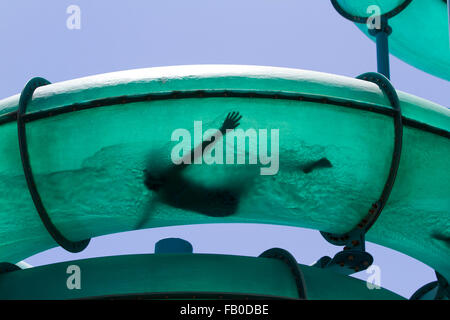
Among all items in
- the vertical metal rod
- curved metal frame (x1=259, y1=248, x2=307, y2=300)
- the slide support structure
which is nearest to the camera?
curved metal frame (x1=259, y1=248, x2=307, y2=300)

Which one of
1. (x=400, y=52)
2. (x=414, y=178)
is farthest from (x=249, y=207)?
(x=400, y=52)

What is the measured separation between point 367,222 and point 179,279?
2.25 m

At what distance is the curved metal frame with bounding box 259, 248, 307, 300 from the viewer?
8.77 meters

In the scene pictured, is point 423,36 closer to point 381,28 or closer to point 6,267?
point 381,28

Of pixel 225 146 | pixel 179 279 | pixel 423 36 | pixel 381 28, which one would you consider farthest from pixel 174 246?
pixel 423 36

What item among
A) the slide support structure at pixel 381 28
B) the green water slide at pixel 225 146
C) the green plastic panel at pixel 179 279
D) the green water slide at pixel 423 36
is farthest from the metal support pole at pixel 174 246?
the green water slide at pixel 423 36

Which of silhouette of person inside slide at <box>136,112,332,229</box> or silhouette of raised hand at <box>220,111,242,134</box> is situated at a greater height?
silhouette of raised hand at <box>220,111,242,134</box>

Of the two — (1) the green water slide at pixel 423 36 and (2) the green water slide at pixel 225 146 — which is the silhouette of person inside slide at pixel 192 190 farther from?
(1) the green water slide at pixel 423 36

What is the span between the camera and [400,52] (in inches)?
596

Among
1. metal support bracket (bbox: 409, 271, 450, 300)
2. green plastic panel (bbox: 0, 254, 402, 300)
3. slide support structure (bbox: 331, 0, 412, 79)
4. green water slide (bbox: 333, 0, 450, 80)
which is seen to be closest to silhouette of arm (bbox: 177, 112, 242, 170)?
green plastic panel (bbox: 0, 254, 402, 300)

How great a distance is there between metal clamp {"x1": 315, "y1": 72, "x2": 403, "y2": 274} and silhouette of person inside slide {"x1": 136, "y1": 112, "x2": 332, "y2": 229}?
2.36 ft

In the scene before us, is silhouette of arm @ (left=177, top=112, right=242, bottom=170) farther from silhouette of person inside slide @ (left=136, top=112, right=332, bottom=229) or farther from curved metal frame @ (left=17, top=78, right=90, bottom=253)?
curved metal frame @ (left=17, top=78, right=90, bottom=253)
